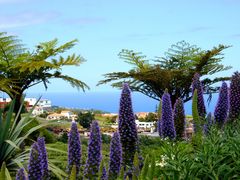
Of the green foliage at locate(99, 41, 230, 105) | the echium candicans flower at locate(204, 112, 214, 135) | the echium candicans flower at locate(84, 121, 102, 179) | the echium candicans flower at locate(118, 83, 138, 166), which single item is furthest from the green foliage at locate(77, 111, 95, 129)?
the echium candicans flower at locate(84, 121, 102, 179)

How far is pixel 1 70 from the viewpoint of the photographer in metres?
19.3

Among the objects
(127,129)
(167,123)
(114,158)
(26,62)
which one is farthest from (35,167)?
(26,62)

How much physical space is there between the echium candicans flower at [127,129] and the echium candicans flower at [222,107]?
107 cm

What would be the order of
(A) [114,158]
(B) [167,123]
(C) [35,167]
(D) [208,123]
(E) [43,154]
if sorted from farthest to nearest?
1. (B) [167,123]
2. (D) [208,123]
3. (E) [43,154]
4. (A) [114,158]
5. (C) [35,167]

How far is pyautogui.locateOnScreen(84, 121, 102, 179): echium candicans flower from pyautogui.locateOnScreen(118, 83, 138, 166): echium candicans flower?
319mm

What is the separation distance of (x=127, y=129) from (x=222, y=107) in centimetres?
119

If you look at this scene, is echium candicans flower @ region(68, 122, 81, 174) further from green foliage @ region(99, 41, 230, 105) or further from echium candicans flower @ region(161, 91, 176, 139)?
green foliage @ region(99, 41, 230, 105)

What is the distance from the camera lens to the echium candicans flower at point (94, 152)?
10.3 ft

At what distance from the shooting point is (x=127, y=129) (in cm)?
346

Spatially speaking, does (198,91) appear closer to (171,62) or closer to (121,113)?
(121,113)

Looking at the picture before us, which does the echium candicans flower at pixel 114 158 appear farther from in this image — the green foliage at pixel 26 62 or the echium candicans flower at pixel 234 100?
the green foliage at pixel 26 62

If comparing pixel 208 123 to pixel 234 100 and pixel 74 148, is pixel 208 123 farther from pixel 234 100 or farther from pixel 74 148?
pixel 74 148

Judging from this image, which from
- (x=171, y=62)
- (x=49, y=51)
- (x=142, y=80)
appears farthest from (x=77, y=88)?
(x=171, y=62)

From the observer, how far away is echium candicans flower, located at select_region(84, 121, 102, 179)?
3.12 m
